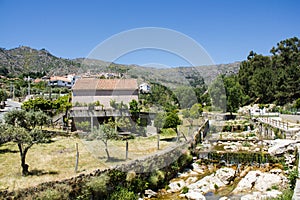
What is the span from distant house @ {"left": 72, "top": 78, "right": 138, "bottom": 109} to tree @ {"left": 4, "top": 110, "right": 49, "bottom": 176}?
6327 millimetres

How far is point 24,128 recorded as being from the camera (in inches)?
449

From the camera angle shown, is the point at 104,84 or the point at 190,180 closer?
the point at 190,180

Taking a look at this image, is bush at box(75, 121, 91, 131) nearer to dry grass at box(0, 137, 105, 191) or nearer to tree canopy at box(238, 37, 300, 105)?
dry grass at box(0, 137, 105, 191)

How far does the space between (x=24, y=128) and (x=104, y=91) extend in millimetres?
14611

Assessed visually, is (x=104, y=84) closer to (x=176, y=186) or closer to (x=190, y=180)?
(x=190, y=180)

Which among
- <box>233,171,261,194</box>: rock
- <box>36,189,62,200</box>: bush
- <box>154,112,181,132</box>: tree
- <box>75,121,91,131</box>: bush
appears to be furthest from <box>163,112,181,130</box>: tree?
<box>36,189,62,200</box>: bush

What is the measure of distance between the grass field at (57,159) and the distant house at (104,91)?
21.0ft

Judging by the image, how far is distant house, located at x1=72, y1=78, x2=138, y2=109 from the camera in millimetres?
24797

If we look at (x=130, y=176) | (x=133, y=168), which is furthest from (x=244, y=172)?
(x=130, y=176)

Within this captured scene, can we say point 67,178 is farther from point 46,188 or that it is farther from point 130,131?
point 130,131

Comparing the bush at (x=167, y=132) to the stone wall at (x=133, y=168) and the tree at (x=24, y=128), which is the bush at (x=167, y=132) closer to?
the stone wall at (x=133, y=168)

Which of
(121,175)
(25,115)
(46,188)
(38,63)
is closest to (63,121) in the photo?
(25,115)

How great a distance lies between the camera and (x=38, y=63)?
126375mm

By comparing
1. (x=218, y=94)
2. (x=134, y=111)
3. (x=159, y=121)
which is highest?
(x=218, y=94)
